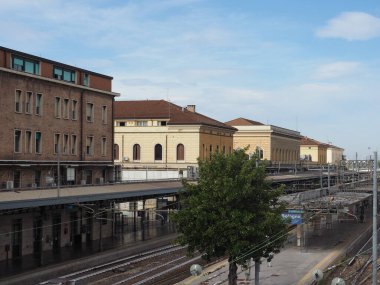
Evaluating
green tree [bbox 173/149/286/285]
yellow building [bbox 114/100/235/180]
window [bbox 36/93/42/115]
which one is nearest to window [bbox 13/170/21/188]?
window [bbox 36/93/42/115]

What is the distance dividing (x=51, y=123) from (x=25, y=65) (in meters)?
5.47

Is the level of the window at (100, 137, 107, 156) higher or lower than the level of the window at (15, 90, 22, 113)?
lower

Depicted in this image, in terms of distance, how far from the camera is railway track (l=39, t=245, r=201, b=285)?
31.2m

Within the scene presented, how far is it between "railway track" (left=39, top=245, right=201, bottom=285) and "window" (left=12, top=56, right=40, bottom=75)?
50.1ft

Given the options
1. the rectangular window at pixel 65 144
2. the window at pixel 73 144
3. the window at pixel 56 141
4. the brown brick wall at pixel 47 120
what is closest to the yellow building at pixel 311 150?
the brown brick wall at pixel 47 120

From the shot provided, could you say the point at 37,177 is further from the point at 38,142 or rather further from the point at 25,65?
the point at 25,65

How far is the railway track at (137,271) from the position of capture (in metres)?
31.2

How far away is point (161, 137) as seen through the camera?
3209 inches

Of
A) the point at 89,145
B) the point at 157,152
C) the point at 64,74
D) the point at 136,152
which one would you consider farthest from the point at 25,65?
the point at 136,152

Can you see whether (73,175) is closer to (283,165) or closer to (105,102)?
(105,102)

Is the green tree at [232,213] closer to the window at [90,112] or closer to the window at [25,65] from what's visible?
the window at [25,65]

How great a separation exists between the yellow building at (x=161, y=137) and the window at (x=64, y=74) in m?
28.7

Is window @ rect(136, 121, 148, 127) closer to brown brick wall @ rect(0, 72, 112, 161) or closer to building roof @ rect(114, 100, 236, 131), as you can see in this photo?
building roof @ rect(114, 100, 236, 131)

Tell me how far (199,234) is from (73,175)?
2529cm
